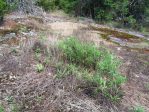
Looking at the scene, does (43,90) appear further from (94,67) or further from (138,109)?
(138,109)

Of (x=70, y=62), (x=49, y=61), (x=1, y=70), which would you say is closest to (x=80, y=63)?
(x=70, y=62)

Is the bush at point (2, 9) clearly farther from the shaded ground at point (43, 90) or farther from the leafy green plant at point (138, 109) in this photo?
the leafy green plant at point (138, 109)

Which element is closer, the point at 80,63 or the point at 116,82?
the point at 116,82

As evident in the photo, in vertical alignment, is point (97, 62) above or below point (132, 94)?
above

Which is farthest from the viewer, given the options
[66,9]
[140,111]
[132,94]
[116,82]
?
[66,9]

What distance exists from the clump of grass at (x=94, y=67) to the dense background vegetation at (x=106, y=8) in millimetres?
10286

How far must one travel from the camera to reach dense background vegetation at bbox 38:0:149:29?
1670cm

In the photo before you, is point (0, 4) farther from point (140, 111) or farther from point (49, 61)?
point (140, 111)

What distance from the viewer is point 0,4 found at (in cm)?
1060

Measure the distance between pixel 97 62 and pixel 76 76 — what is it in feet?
2.15

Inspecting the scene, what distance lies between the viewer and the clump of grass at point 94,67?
4891mm

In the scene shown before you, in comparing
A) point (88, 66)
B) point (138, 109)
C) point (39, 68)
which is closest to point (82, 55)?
point (88, 66)

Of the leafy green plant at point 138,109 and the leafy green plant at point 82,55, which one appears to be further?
the leafy green plant at point 82,55

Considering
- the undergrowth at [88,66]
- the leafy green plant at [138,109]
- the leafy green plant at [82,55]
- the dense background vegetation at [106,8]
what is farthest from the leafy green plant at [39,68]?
the dense background vegetation at [106,8]
